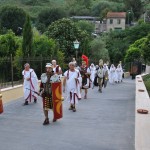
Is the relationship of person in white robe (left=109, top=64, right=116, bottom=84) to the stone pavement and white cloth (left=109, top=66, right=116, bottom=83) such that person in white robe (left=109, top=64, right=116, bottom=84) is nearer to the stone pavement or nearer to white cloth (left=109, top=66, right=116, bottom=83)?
white cloth (left=109, top=66, right=116, bottom=83)

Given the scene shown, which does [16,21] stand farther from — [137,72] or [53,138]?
[53,138]

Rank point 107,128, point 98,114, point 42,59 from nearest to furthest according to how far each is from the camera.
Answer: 1. point 107,128
2. point 98,114
3. point 42,59

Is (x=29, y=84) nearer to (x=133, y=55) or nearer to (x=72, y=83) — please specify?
(x=72, y=83)

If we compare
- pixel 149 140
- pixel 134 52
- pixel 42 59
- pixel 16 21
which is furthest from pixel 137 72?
pixel 16 21

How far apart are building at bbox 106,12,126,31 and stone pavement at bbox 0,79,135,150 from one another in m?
112

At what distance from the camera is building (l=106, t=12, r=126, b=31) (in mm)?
123562

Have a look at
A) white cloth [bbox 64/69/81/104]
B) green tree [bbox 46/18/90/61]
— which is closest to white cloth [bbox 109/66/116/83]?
green tree [bbox 46/18/90/61]

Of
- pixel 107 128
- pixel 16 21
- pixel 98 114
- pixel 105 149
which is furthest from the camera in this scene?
pixel 16 21

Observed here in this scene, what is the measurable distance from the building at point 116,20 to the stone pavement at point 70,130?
112 m

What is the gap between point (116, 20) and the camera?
408ft

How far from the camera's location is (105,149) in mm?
7734

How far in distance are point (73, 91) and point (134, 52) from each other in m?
46.7

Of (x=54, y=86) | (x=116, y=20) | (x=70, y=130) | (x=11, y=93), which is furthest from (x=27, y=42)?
(x=116, y=20)

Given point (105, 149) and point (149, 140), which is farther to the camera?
point (105, 149)
